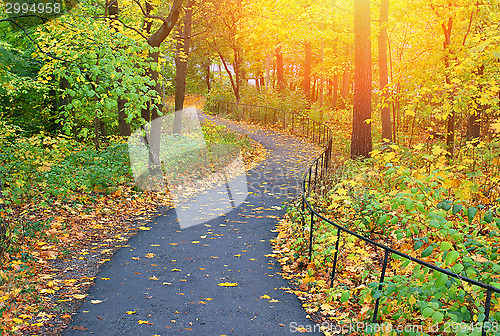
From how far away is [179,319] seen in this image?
494cm

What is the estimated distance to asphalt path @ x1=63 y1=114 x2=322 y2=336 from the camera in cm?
481

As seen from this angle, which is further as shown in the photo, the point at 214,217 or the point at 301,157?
the point at 301,157

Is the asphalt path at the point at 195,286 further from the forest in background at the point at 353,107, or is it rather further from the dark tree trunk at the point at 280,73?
the dark tree trunk at the point at 280,73

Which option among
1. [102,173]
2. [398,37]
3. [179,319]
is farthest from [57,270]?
[398,37]

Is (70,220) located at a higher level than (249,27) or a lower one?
lower

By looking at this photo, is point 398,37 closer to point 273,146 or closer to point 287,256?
point 273,146

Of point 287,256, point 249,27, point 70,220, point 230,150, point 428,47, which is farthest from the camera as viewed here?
point 249,27

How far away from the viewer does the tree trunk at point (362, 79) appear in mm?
12461

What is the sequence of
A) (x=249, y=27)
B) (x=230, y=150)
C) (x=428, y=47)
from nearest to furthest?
(x=428, y=47), (x=230, y=150), (x=249, y=27)

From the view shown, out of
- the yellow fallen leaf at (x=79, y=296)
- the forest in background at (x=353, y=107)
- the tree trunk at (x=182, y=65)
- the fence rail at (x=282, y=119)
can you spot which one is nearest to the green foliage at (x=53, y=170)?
the forest in background at (x=353, y=107)

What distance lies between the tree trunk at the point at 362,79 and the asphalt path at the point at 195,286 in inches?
212

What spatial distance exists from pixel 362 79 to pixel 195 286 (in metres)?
9.97

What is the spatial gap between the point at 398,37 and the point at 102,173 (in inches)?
686

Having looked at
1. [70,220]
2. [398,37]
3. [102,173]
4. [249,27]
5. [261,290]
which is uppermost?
[249,27]
